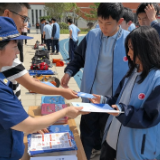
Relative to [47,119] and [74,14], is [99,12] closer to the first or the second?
[47,119]

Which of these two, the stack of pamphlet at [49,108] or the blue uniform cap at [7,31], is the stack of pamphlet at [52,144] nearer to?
the stack of pamphlet at [49,108]

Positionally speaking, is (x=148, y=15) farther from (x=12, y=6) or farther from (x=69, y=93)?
(x=12, y=6)

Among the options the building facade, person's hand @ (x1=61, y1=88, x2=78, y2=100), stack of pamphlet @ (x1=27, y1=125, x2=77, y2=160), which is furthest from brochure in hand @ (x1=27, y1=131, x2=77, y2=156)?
the building facade

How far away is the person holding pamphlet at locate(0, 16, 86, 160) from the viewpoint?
1170mm

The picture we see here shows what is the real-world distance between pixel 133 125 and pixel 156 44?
0.66m

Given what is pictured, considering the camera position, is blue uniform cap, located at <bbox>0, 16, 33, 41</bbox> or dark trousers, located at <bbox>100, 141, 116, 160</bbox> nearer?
blue uniform cap, located at <bbox>0, 16, 33, 41</bbox>

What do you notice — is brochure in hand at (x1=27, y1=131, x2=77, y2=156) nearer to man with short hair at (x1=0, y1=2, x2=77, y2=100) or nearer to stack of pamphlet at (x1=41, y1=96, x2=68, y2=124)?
stack of pamphlet at (x1=41, y1=96, x2=68, y2=124)

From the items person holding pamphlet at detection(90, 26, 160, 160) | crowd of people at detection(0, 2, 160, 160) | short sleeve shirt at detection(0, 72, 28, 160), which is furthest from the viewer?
person holding pamphlet at detection(90, 26, 160, 160)

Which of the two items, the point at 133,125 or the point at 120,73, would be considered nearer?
the point at 133,125

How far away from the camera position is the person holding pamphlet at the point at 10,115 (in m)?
1.17

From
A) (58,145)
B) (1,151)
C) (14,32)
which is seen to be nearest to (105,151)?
(58,145)

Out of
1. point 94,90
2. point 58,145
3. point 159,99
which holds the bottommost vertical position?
point 58,145

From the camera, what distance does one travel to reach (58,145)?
1.73 metres

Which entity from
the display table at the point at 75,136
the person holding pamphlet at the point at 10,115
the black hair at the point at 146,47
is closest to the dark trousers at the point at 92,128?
the display table at the point at 75,136
